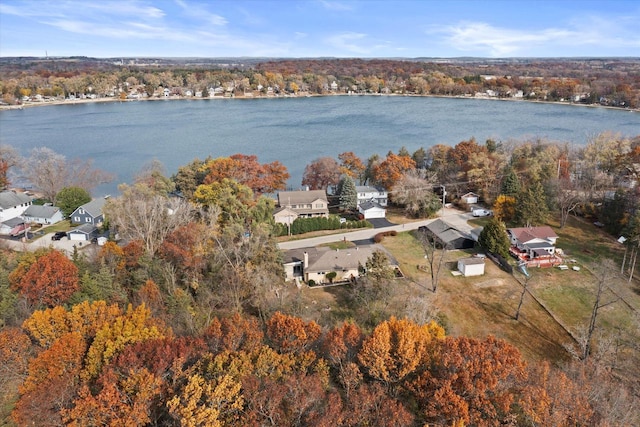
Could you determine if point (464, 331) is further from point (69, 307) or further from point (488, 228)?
point (69, 307)

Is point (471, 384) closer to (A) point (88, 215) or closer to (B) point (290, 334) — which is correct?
(B) point (290, 334)

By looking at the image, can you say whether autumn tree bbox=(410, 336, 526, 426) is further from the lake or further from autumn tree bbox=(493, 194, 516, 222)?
the lake

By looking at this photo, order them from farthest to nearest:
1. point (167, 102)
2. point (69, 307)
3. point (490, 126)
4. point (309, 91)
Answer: point (309, 91)
point (167, 102)
point (490, 126)
point (69, 307)

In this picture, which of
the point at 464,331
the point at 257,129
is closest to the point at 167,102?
the point at 257,129

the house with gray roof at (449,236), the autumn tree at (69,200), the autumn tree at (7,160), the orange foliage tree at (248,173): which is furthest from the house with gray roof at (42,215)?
the house with gray roof at (449,236)

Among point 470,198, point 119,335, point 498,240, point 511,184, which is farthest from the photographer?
point 470,198

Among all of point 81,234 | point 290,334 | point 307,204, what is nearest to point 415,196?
point 307,204

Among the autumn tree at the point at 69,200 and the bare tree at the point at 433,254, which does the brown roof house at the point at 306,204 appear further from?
the autumn tree at the point at 69,200
